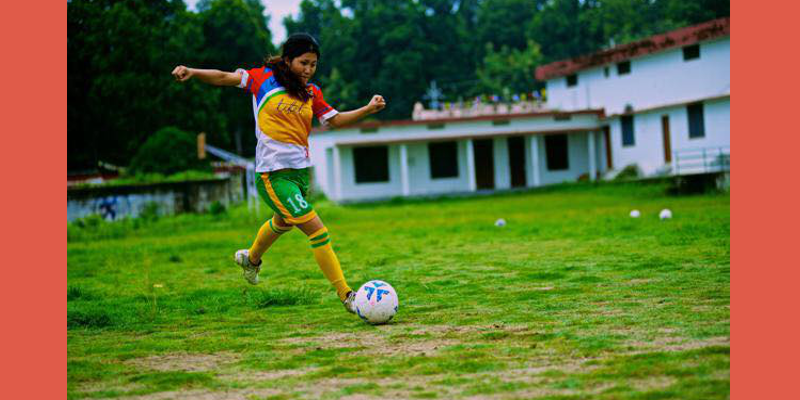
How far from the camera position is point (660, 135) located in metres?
39.2

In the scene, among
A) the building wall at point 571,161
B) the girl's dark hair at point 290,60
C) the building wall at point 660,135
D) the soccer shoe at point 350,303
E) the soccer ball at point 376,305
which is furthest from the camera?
the building wall at point 571,161

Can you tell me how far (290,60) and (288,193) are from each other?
967 mm

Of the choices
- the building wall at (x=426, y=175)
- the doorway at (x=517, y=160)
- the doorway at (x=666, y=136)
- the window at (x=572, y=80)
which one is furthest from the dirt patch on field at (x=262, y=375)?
the window at (x=572, y=80)

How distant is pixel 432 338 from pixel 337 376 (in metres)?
1.12

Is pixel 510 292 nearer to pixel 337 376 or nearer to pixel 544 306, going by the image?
pixel 544 306

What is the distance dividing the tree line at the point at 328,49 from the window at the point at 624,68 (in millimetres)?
9630

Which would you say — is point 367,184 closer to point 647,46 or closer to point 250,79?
point 647,46

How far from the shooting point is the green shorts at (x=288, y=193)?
6902 mm

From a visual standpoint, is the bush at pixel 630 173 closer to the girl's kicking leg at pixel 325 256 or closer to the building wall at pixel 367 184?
the building wall at pixel 367 184

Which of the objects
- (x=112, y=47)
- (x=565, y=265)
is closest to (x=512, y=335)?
(x=565, y=265)

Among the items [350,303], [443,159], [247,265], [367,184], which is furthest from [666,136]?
[350,303]

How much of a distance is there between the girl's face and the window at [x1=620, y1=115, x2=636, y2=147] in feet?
117

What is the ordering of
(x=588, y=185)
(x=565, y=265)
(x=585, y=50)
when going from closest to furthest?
1. (x=565, y=265)
2. (x=588, y=185)
3. (x=585, y=50)

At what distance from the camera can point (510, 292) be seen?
7.69 meters
